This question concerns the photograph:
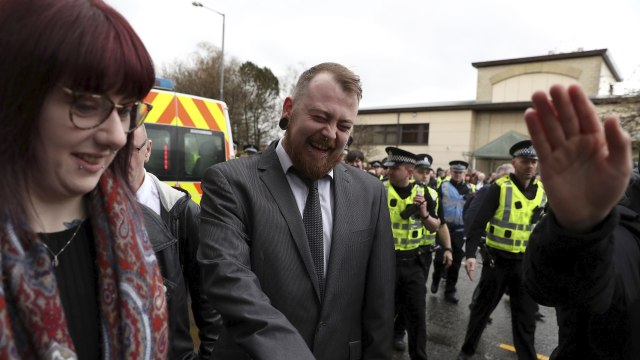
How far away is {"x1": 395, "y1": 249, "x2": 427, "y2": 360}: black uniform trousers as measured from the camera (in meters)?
3.69

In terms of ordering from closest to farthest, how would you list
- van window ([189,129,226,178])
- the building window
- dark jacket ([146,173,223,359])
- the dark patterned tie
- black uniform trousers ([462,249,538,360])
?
the dark patterned tie, dark jacket ([146,173,223,359]), black uniform trousers ([462,249,538,360]), van window ([189,129,226,178]), the building window

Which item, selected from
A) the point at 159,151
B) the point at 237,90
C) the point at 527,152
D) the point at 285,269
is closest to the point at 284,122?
the point at 285,269

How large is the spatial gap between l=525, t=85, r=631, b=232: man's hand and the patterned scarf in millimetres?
1107

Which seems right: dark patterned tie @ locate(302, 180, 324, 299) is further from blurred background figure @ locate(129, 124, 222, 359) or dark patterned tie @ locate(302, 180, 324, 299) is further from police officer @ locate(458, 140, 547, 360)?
police officer @ locate(458, 140, 547, 360)

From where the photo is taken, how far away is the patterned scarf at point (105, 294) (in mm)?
875

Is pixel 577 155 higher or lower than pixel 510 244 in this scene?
higher

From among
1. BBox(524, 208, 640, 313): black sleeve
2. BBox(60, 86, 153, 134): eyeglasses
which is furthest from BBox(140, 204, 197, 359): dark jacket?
BBox(524, 208, 640, 313): black sleeve

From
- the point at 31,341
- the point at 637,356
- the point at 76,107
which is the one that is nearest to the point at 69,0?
the point at 76,107

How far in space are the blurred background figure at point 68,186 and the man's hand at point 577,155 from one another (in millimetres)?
992

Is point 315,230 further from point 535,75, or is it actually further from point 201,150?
point 535,75

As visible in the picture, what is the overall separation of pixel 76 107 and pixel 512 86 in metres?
28.8

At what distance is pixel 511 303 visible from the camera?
3.74m

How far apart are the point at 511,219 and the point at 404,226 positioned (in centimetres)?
110

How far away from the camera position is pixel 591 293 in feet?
3.59
